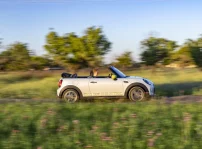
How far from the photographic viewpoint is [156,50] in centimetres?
3712

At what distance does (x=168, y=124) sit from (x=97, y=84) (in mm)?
8095

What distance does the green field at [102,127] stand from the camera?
7.16 m

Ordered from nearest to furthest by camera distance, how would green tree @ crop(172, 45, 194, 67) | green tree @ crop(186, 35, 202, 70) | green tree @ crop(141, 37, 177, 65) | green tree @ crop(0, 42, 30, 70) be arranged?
green tree @ crop(0, 42, 30, 70) < green tree @ crop(141, 37, 177, 65) < green tree @ crop(186, 35, 202, 70) < green tree @ crop(172, 45, 194, 67)

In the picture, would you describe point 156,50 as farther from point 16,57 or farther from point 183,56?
point 16,57

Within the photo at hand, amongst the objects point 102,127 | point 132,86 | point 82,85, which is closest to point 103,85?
point 82,85

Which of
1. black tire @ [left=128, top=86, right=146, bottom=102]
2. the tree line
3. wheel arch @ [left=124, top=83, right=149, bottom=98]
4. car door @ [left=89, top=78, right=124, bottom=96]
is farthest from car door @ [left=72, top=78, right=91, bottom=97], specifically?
the tree line

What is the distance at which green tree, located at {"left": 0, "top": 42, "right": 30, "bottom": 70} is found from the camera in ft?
109

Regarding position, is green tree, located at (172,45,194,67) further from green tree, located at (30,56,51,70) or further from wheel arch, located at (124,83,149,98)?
wheel arch, located at (124,83,149,98)

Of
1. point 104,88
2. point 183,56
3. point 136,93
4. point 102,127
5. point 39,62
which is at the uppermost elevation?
point 183,56

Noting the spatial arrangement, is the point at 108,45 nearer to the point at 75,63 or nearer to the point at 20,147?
the point at 75,63

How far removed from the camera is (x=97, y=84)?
52.5 feet

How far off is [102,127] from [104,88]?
8.15 metres

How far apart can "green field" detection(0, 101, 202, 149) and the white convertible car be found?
6242 mm

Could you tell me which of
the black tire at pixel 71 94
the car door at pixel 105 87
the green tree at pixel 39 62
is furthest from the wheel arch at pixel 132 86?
the green tree at pixel 39 62
